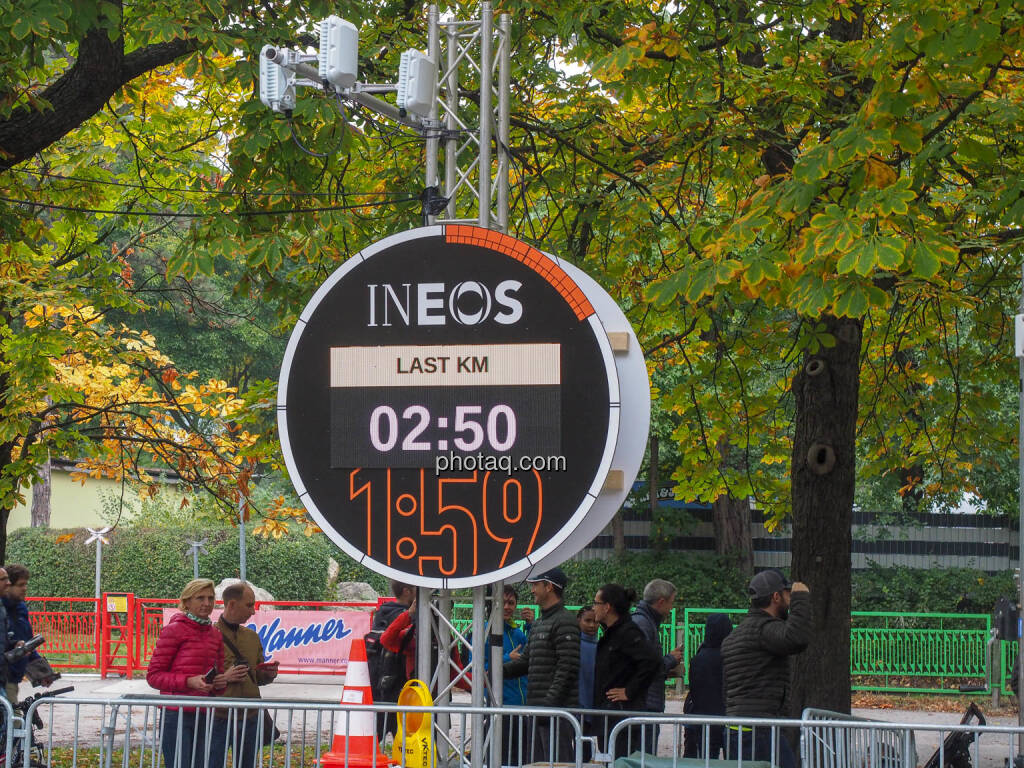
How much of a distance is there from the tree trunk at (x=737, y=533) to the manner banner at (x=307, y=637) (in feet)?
28.2

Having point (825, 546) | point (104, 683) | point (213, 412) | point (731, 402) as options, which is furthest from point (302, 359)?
point (104, 683)

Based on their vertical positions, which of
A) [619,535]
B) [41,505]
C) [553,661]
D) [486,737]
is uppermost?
[41,505]

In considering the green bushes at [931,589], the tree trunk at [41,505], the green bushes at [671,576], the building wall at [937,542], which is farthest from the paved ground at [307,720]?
the tree trunk at [41,505]

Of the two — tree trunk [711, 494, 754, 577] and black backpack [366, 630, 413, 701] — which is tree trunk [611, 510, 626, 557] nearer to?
tree trunk [711, 494, 754, 577]

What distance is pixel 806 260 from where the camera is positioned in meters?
7.64

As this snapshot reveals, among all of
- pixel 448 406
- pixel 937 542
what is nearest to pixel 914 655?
pixel 937 542

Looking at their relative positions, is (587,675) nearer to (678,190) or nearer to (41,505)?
(678,190)

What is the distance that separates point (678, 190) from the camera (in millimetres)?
11148

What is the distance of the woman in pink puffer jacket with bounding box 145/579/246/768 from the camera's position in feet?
27.2

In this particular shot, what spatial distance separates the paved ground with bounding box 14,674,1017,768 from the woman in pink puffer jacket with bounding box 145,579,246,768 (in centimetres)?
587

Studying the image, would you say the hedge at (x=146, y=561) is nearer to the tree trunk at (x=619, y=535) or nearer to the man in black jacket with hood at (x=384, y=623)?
the tree trunk at (x=619, y=535)

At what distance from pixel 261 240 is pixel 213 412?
260 inches

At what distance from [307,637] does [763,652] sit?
1338 cm

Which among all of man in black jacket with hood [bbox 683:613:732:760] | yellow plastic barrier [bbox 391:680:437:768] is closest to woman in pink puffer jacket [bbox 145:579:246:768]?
yellow plastic barrier [bbox 391:680:437:768]
